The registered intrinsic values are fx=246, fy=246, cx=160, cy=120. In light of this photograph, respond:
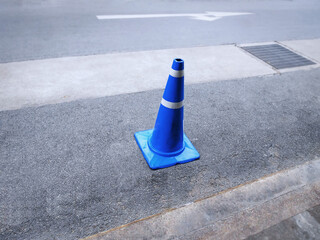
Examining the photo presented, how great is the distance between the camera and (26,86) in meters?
3.30

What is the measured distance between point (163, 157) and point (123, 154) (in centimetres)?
39

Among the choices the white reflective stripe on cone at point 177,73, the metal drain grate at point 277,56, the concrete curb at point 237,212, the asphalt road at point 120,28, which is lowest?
the concrete curb at point 237,212

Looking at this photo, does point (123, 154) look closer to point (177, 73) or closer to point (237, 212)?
point (177, 73)

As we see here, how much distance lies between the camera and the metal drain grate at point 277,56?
450 centimetres

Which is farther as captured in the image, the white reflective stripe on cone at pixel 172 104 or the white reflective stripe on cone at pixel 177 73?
the white reflective stripe on cone at pixel 172 104

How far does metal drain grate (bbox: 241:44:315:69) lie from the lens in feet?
14.8

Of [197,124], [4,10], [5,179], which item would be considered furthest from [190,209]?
[4,10]

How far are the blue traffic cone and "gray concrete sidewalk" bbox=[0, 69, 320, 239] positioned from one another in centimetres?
8

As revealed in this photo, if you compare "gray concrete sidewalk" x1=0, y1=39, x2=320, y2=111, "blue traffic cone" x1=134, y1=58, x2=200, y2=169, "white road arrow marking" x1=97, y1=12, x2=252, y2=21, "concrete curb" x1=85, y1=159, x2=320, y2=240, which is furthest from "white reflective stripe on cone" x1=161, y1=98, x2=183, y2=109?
"white road arrow marking" x1=97, y1=12, x2=252, y2=21

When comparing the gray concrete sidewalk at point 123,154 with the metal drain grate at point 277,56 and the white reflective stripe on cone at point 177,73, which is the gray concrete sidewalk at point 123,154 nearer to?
the white reflective stripe on cone at point 177,73

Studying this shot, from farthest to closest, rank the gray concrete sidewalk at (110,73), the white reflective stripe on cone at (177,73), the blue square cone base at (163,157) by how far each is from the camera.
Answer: the gray concrete sidewalk at (110,73), the blue square cone base at (163,157), the white reflective stripe on cone at (177,73)

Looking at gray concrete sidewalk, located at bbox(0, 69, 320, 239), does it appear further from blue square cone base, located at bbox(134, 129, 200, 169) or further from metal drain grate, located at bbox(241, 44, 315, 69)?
metal drain grate, located at bbox(241, 44, 315, 69)

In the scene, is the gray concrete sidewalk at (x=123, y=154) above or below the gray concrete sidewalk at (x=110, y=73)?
below

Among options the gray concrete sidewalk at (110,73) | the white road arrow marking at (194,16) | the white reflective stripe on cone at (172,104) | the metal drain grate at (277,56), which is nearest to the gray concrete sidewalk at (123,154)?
the gray concrete sidewalk at (110,73)
